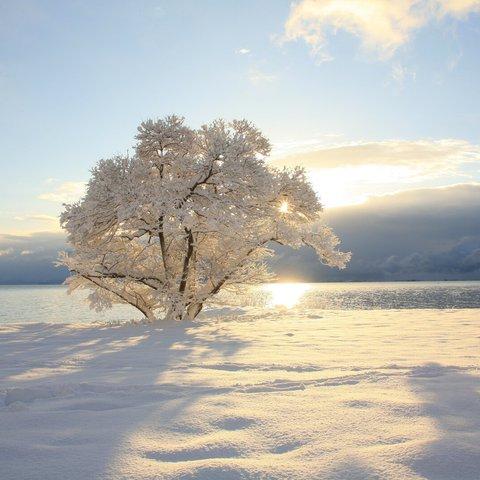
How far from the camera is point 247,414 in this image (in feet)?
12.3

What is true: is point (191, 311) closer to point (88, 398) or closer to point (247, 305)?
point (247, 305)

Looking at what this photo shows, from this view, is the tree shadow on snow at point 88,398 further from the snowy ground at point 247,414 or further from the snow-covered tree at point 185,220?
the snow-covered tree at point 185,220

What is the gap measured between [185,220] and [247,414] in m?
10.8

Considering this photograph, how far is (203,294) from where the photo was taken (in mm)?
17594

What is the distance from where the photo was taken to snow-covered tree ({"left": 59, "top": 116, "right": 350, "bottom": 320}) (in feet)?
48.3

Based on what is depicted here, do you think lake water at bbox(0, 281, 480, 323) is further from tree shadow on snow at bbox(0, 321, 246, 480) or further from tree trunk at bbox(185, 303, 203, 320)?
tree shadow on snow at bbox(0, 321, 246, 480)

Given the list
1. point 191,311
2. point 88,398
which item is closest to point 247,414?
point 88,398

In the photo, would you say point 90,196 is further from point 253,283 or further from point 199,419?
point 199,419

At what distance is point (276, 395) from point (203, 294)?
13.3m

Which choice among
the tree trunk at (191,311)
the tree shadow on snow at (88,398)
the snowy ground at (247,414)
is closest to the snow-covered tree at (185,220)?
the tree trunk at (191,311)

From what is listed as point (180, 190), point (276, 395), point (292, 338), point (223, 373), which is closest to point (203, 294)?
point (180, 190)

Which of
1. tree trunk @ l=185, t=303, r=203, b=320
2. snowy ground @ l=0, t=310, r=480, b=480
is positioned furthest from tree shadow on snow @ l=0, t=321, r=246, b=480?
tree trunk @ l=185, t=303, r=203, b=320

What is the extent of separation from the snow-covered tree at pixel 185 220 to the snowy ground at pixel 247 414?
7785 millimetres

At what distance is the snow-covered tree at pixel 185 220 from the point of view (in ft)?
48.3
